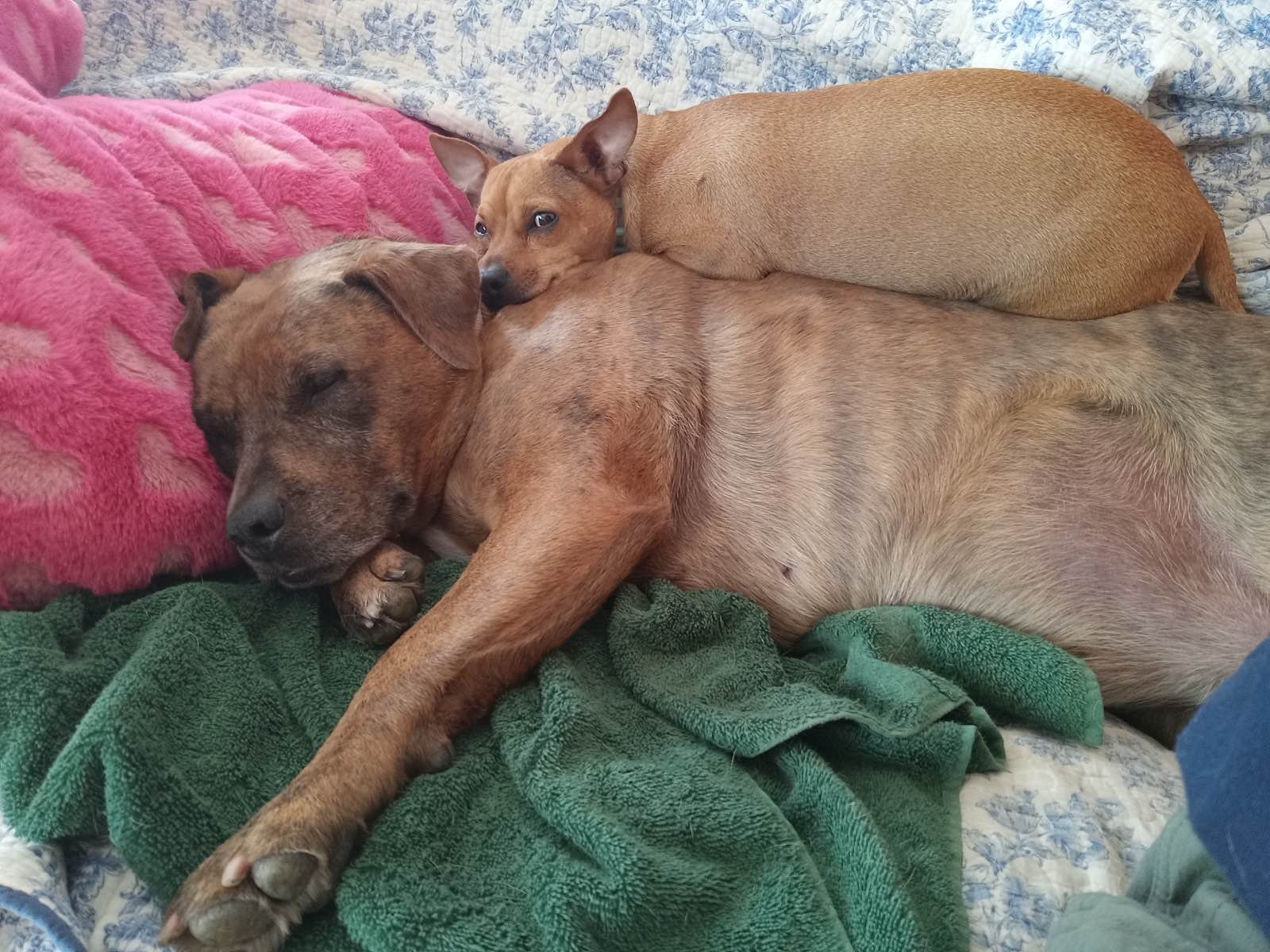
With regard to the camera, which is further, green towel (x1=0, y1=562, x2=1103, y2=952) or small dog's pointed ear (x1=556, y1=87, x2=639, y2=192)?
small dog's pointed ear (x1=556, y1=87, x2=639, y2=192)

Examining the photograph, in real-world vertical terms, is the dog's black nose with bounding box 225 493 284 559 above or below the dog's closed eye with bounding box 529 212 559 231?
below

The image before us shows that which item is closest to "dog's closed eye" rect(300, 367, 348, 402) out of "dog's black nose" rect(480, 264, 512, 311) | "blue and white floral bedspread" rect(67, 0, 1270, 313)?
"dog's black nose" rect(480, 264, 512, 311)

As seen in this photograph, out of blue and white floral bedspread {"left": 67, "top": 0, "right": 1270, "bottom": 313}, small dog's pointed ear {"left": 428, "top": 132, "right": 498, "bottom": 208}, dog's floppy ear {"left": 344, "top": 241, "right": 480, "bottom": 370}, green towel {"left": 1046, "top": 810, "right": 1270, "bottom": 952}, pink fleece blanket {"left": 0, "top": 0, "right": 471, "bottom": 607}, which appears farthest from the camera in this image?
small dog's pointed ear {"left": 428, "top": 132, "right": 498, "bottom": 208}

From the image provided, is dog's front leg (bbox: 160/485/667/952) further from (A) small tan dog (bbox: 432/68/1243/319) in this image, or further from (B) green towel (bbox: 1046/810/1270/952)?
(B) green towel (bbox: 1046/810/1270/952)

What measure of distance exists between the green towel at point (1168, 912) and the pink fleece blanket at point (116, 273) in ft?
5.84

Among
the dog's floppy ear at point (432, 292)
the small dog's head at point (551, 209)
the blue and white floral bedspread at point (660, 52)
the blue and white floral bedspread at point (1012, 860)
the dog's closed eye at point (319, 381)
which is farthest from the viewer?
the small dog's head at point (551, 209)

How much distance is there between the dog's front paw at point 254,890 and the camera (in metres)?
1.26

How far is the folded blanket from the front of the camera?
104 cm

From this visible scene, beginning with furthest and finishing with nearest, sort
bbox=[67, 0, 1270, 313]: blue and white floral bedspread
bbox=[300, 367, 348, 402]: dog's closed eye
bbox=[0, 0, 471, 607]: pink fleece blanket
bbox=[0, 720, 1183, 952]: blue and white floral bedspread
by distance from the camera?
bbox=[67, 0, 1270, 313]: blue and white floral bedspread < bbox=[300, 367, 348, 402]: dog's closed eye < bbox=[0, 0, 471, 607]: pink fleece blanket < bbox=[0, 720, 1183, 952]: blue and white floral bedspread

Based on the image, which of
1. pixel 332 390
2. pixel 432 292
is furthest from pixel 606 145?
pixel 332 390

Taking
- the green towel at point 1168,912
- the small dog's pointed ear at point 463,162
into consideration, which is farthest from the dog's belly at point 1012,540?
the small dog's pointed ear at point 463,162

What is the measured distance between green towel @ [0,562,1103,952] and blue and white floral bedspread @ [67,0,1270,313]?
163 cm

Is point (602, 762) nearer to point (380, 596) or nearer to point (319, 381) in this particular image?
point (380, 596)

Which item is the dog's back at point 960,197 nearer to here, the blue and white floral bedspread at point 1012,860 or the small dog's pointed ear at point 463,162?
the small dog's pointed ear at point 463,162
